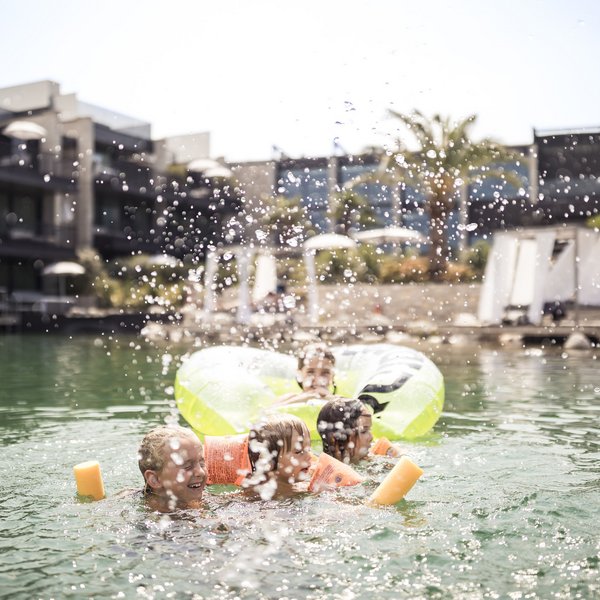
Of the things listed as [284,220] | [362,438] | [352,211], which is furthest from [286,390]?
[284,220]

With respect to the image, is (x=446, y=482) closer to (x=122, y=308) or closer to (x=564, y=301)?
(x=564, y=301)

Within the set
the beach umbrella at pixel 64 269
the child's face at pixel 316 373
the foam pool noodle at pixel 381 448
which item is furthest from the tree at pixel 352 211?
the foam pool noodle at pixel 381 448

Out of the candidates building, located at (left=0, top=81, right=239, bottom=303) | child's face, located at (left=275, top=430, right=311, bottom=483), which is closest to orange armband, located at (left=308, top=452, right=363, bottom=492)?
child's face, located at (left=275, top=430, right=311, bottom=483)

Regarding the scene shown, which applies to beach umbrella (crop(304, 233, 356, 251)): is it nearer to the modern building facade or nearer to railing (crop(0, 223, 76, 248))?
the modern building facade

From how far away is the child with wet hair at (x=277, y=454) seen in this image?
4551 mm

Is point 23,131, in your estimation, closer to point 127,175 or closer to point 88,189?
point 88,189

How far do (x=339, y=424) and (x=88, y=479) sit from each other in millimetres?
1673

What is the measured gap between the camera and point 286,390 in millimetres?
7773

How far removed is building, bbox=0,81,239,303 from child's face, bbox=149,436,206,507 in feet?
87.9

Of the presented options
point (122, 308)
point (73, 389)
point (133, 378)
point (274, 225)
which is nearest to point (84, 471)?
point (73, 389)

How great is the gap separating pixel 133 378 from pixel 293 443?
871 cm

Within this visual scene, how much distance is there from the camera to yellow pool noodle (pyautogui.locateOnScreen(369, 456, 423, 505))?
4383mm

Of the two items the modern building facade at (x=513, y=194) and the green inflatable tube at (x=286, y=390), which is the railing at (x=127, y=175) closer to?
the modern building facade at (x=513, y=194)

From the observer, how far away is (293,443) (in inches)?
179
